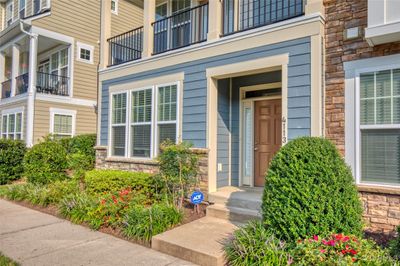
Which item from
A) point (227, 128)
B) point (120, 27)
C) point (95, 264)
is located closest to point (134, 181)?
point (227, 128)

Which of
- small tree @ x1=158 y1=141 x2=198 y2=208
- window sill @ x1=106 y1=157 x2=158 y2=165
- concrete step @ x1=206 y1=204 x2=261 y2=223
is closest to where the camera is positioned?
concrete step @ x1=206 y1=204 x2=261 y2=223

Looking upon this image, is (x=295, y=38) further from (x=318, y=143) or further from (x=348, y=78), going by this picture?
(x=318, y=143)

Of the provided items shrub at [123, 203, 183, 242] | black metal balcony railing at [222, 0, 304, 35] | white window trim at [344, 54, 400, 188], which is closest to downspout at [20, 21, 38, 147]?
shrub at [123, 203, 183, 242]

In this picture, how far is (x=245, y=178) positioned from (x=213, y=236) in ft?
8.90

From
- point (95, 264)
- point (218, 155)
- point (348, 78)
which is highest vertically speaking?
point (348, 78)

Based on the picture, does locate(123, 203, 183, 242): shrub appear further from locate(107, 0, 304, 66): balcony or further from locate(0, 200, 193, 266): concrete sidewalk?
locate(107, 0, 304, 66): balcony

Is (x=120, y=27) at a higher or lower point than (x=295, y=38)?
higher

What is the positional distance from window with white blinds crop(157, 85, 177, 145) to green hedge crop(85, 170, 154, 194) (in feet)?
3.60

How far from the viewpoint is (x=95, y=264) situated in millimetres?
3926

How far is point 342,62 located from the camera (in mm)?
4992

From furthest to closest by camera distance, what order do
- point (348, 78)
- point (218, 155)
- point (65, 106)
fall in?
point (65, 106) → point (218, 155) → point (348, 78)

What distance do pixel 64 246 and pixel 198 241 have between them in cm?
208

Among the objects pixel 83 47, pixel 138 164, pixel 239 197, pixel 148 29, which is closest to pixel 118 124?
pixel 138 164

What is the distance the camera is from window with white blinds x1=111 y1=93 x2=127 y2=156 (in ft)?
27.8
